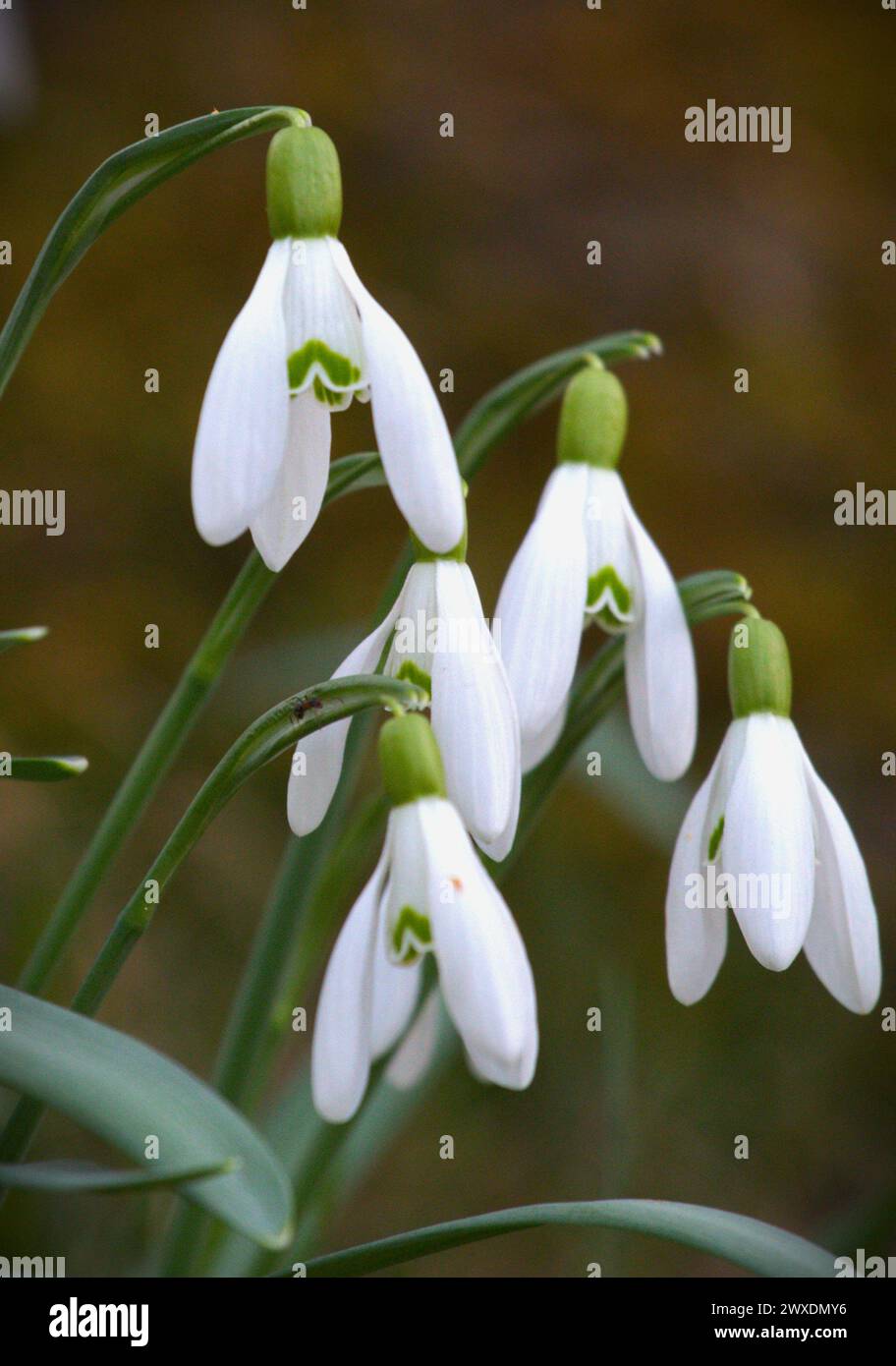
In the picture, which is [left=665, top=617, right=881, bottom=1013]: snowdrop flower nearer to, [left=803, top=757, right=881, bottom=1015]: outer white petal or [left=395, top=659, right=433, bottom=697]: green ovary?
[left=803, top=757, right=881, bottom=1015]: outer white petal

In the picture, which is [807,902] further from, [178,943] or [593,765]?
[178,943]

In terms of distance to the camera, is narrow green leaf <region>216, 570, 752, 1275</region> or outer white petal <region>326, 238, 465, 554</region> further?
narrow green leaf <region>216, 570, 752, 1275</region>

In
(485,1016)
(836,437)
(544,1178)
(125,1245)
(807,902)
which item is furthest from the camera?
(836,437)

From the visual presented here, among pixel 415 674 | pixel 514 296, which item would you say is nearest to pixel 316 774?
pixel 415 674

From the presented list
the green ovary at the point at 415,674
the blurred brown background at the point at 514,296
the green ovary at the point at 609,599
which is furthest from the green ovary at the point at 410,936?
the blurred brown background at the point at 514,296

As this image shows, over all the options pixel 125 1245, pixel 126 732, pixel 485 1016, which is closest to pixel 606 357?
pixel 485 1016

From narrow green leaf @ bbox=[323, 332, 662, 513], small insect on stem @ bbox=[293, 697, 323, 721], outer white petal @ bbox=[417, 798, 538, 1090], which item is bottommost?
outer white petal @ bbox=[417, 798, 538, 1090]

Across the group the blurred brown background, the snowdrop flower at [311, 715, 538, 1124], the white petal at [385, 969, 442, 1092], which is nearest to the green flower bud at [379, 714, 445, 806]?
the snowdrop flower at [311, 715, 538, 1124]
